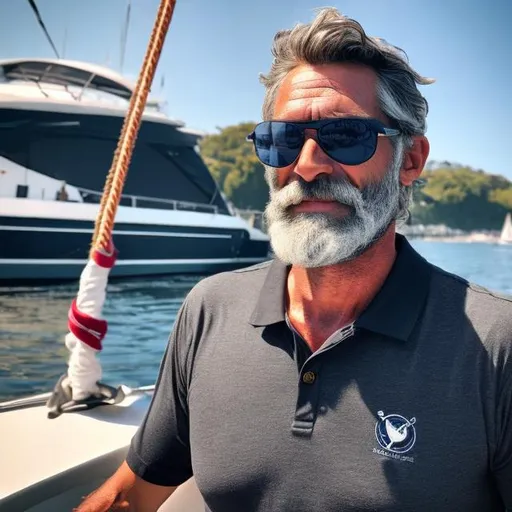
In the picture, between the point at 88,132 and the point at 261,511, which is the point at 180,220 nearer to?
the point at 88,132

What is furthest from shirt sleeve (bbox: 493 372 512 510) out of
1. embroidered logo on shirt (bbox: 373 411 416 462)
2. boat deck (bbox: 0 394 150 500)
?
boat deck (bbox: 0 394 150 500)

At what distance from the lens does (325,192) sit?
3.57ft

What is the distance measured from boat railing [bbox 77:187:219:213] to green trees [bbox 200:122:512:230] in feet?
55.7

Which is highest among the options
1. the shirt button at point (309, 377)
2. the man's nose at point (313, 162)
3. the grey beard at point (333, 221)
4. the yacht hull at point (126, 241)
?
the man's nose at point (313, 162)

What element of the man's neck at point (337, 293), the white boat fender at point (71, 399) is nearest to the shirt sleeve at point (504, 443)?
the man's neck at point (337, 293)

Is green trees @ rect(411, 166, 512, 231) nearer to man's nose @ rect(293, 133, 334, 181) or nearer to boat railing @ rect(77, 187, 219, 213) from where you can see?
boat railing @ rect(77, 187, 219, 213)

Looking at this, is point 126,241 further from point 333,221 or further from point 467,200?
point 467,200

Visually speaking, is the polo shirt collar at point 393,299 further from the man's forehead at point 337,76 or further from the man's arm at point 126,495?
the man's arm at point 126,495

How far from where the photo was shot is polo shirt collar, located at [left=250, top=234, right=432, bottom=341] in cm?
98

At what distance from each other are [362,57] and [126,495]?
3.28ft

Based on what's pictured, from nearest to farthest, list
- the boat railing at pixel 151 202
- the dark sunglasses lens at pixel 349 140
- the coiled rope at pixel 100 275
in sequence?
1. the dark sunglasses lens at pixel 349 140
2. the coiled rope at pixel 100 275
3. the boat railing at pixel 151 202

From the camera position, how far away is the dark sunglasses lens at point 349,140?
1.07 metres

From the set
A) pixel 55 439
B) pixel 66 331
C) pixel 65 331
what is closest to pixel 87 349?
pixel 55 439

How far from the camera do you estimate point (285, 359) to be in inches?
39.9
